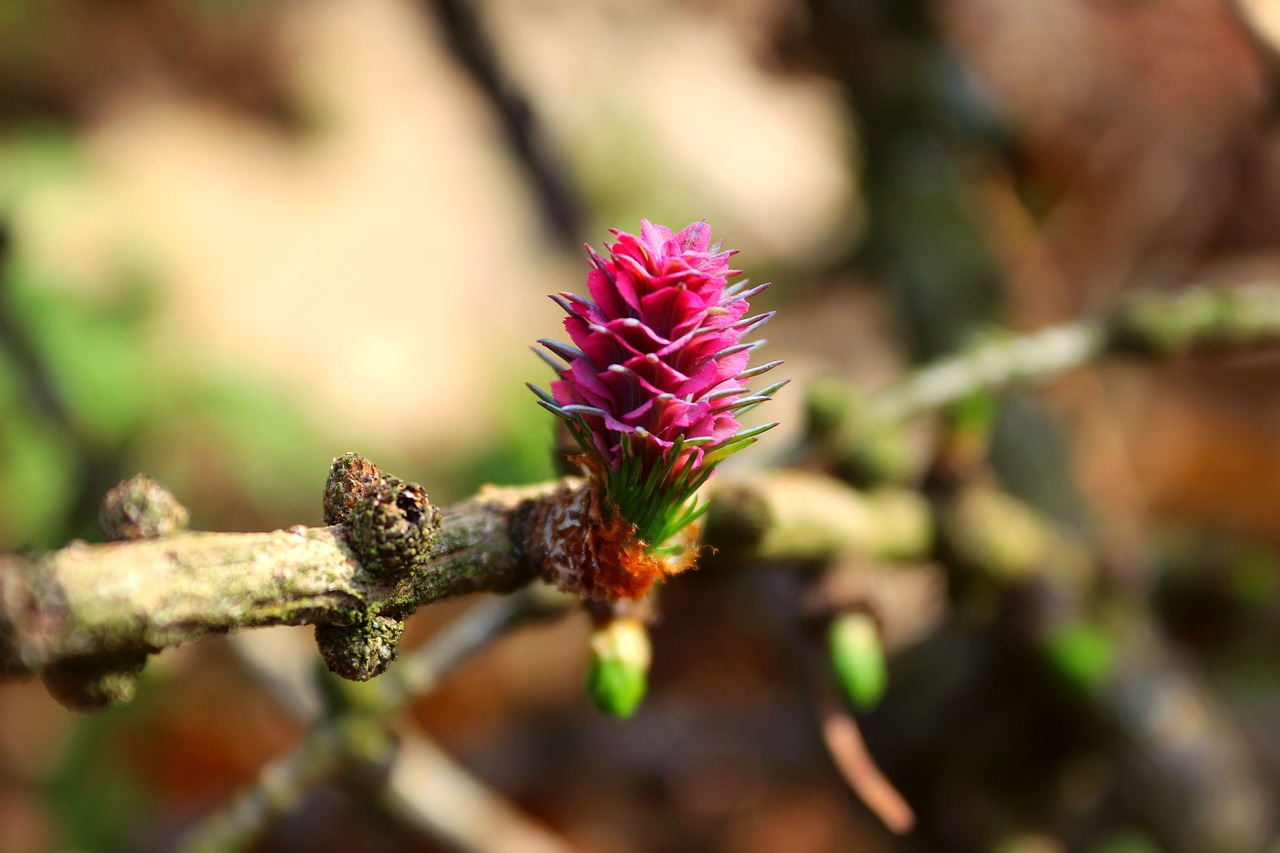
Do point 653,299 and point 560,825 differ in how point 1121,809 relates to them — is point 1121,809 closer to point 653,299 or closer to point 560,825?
point 560,825

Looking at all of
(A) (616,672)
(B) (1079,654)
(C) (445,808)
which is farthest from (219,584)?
(B) (1079,654)

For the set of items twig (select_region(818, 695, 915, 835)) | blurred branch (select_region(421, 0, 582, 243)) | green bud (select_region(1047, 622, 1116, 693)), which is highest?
blurred branch (select_region(421, 0, 582, 243))

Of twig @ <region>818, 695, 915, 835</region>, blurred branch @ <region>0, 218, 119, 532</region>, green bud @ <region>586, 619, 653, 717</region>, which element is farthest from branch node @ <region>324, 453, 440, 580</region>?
blurred branch @ <region>0, 218, 119, 532</region>

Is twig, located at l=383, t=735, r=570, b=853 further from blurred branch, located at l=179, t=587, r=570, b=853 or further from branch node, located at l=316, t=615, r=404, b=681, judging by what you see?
branch node, located at l=316, t=615, r=404, b=681

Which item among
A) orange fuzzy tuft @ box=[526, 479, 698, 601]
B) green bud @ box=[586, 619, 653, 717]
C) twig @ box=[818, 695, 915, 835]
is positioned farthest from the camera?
twig @ box=[818, 695, 915, 835]

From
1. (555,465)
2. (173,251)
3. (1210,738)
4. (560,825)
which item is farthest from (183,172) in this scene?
(1210,738)

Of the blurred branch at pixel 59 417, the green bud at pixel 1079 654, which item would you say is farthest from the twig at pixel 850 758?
the blurred branch at pixel 59 417

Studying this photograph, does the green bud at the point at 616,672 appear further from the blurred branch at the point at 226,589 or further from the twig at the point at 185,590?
the twig at the point at 185,590
